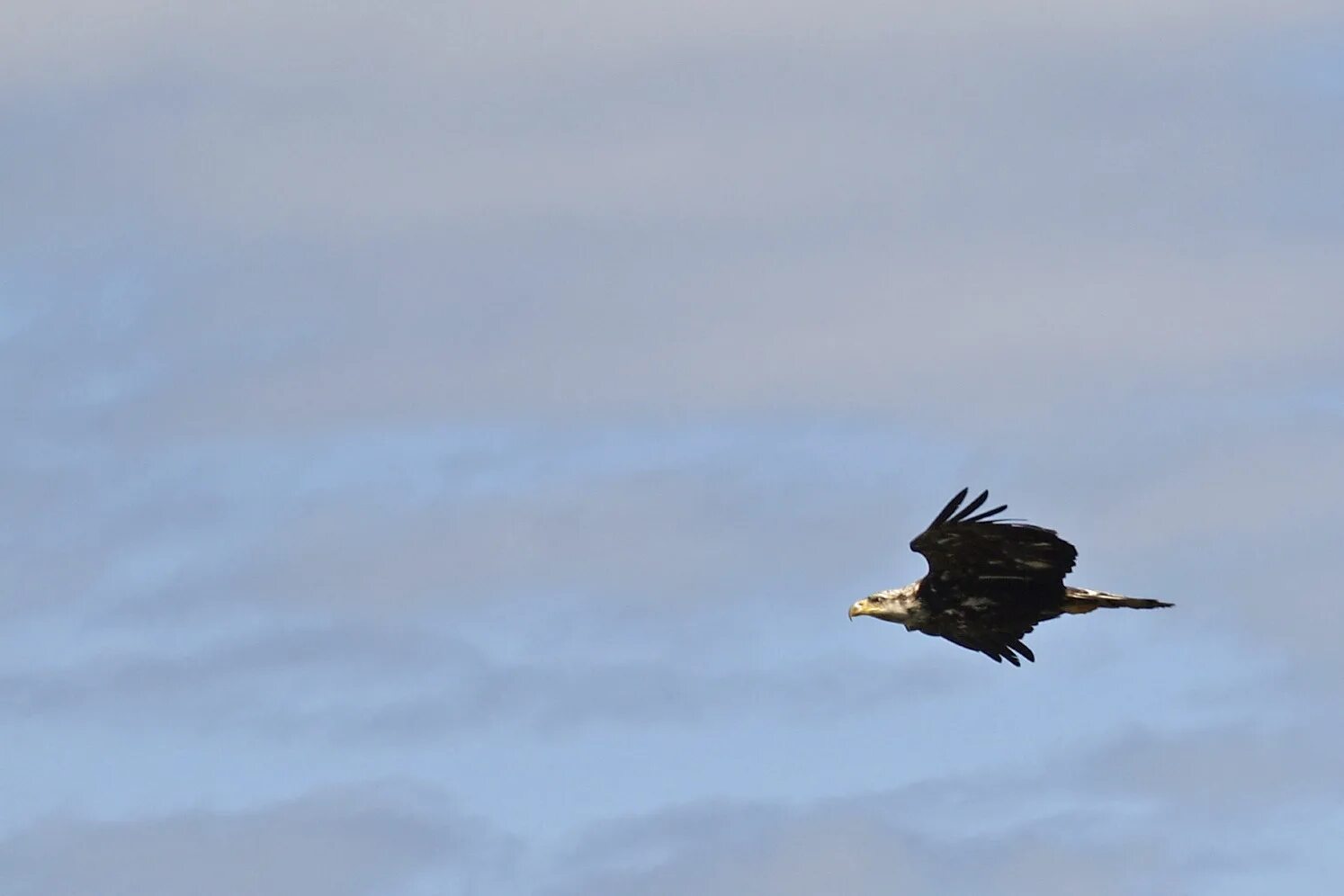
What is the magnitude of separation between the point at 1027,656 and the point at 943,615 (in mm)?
1788

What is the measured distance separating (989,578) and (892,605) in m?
2.45

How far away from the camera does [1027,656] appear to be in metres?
91.3

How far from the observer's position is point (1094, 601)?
8906cm

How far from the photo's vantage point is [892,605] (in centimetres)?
9131

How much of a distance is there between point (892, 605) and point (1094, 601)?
388 centimetres

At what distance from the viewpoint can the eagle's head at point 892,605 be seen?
91000 millimetres

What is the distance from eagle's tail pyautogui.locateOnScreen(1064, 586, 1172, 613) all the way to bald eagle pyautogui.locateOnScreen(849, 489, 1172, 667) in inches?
0.6

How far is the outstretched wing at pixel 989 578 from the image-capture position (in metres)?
87.8

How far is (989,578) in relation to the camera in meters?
89.4

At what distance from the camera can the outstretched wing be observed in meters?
87.8

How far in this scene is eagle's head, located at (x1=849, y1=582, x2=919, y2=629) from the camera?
9100 cm

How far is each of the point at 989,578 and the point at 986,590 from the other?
328 mm

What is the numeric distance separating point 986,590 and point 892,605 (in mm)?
2202

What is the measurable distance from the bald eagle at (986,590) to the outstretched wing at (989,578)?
14 millimetres
